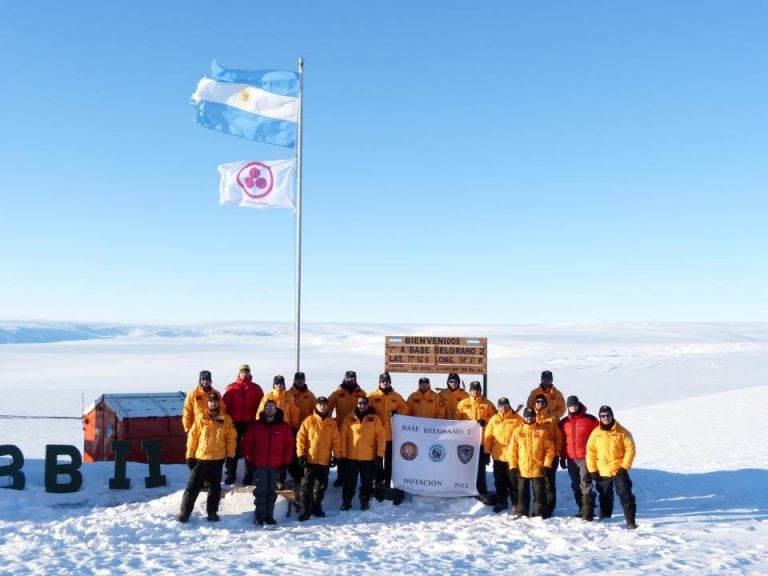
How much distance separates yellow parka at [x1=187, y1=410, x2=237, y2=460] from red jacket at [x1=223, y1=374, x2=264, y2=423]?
819mm

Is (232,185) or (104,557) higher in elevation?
(232,185)

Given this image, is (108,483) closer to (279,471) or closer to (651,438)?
(279,471)

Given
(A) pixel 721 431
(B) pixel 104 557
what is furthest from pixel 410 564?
(A) pixel 721 431

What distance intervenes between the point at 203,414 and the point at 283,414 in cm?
109

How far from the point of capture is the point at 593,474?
8.61 m

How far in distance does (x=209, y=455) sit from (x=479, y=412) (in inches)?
153

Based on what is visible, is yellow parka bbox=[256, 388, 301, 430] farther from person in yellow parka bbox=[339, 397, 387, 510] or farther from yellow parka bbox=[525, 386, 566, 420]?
yellow parka bbox=[525, 386, 566, 420]

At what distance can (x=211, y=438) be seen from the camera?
8602mm

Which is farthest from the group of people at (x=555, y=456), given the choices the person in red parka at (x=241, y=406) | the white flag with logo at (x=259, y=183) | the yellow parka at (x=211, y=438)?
the white flag with logo at (x=259, y=183)

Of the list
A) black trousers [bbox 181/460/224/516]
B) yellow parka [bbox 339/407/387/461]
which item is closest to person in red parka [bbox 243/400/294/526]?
black trousers [bbox 181/460/224/516]

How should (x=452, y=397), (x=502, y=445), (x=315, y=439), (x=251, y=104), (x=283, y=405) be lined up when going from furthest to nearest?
(x=251, y=104) → (x=452, y=397) → (x=283, y=405) → (x=502, y=445) → (x=315, y=439)

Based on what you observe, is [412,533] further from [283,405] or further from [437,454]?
[283,405]

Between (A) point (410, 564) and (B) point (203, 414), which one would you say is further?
(B) point (203, 414)

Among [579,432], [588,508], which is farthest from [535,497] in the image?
[579,432]
